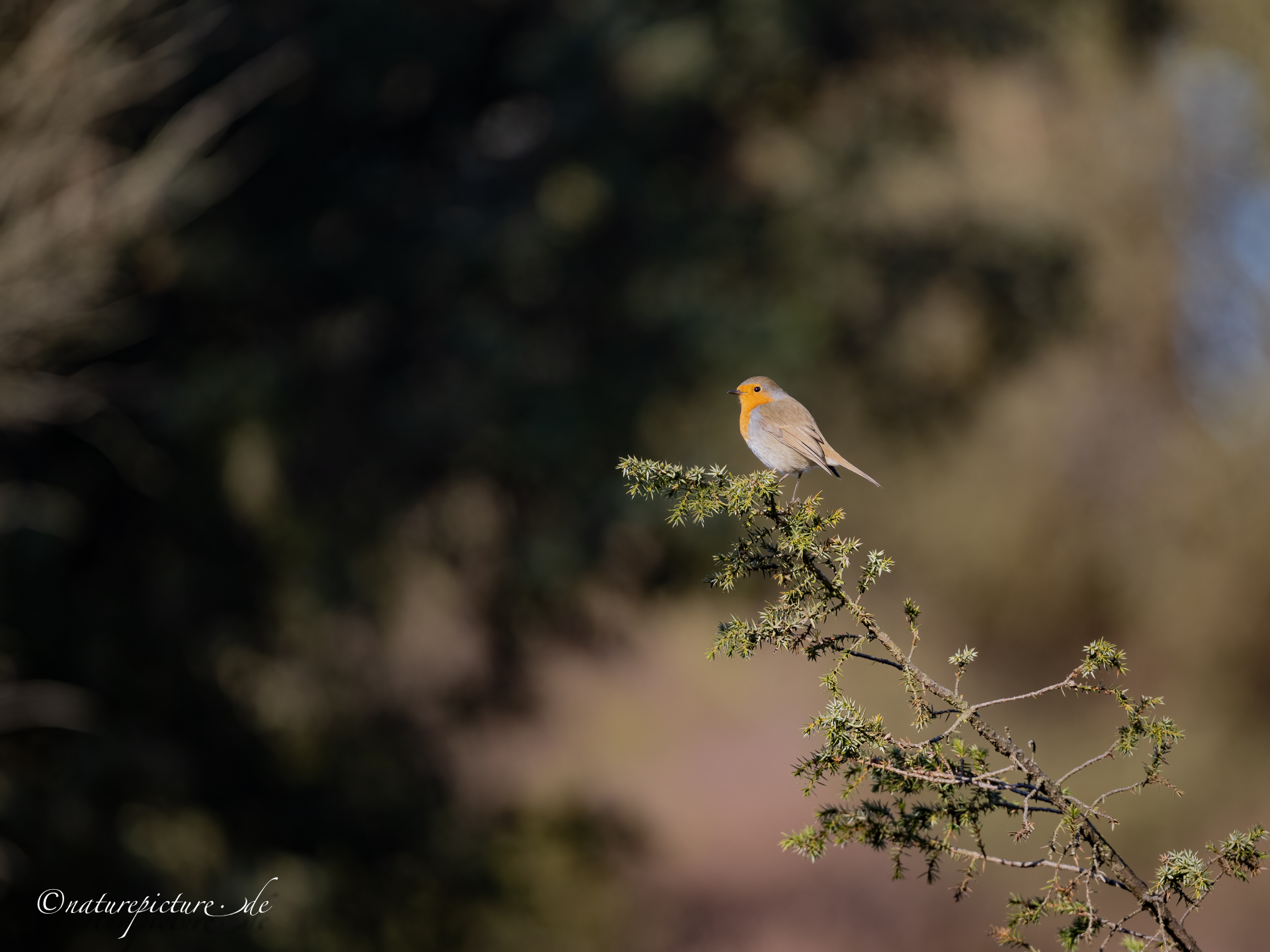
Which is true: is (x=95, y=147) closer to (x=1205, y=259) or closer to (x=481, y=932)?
(x=481, y=932)

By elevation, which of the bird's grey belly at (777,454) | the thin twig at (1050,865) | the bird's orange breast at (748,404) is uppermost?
the bird's orange breast at (748,404)

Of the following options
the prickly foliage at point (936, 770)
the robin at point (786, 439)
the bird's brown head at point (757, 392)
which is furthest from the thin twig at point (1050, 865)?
the bird's brown head at point (757, 392)

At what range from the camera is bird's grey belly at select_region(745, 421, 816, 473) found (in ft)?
8.84

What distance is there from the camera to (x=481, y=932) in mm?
7320

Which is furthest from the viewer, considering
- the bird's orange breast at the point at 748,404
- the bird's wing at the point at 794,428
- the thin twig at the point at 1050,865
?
the bird's orange breast at the point at 748,404

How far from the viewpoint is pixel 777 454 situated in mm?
2711

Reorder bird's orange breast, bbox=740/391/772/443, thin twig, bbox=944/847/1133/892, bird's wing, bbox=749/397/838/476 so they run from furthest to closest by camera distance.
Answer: bird's orange breast, bbox=740/391/772/443
bird's wing, bbox=749/397/838/476
thin twig, bbox=944/847/1133/892

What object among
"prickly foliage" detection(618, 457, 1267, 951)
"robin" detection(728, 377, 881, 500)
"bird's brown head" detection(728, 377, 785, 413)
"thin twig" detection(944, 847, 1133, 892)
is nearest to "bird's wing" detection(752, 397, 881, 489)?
"robin" detection(728, 377, 881, 500)

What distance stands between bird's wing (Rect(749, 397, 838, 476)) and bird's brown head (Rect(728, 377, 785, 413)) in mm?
101

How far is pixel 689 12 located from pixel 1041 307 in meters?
3.95

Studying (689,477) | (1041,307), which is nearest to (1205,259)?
(1041,307)

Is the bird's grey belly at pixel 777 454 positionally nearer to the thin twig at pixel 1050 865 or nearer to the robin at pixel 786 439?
the robin at pixel 786 439

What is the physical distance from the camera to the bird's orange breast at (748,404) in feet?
9.40

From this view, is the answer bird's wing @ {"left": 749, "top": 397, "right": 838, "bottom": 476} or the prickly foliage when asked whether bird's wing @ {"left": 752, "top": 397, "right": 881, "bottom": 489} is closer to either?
bird's wing @ {"left": 749, "top": 397, "right": 838, "bottom": 476}
